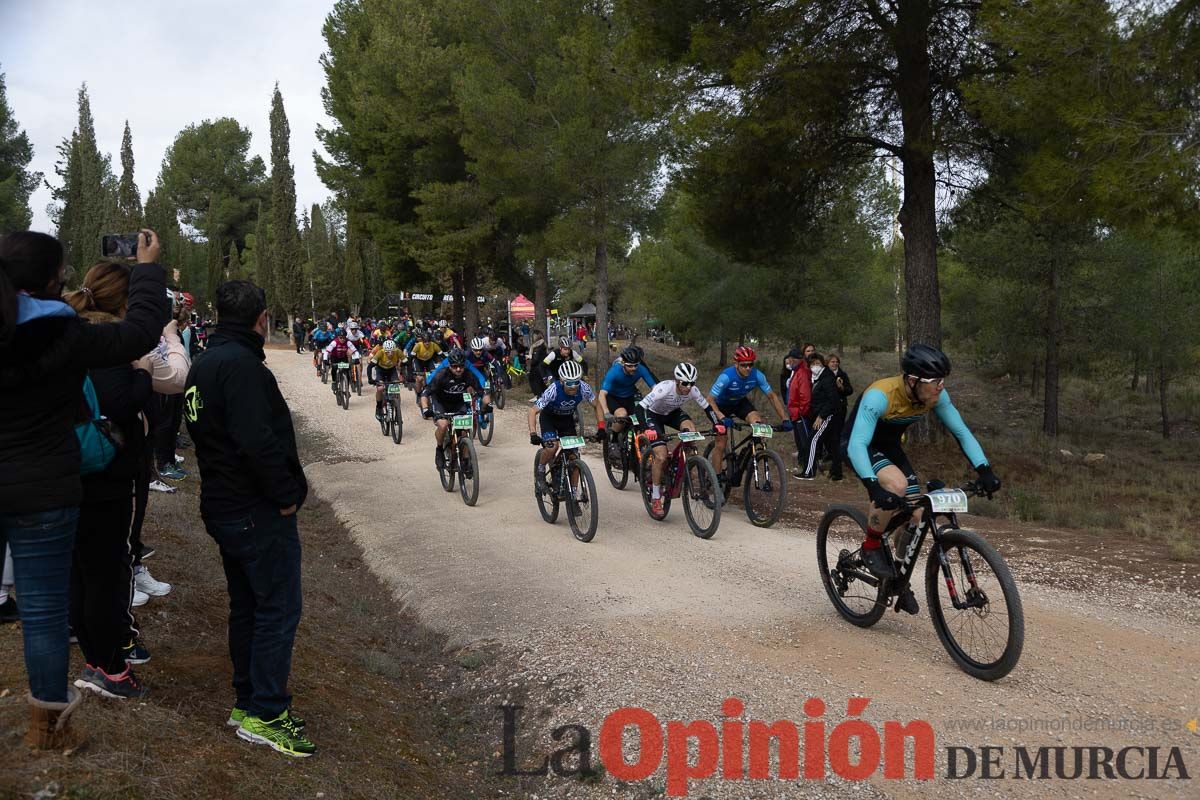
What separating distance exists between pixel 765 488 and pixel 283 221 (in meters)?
57.5

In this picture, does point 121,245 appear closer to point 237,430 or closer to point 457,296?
point 237,430

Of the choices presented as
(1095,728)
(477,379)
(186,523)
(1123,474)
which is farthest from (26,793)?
(1123,474)

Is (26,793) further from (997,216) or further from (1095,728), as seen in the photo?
(997,216)

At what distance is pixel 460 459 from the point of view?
11.1 m

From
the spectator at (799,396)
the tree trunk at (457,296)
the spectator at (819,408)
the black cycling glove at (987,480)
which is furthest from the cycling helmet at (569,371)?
the tree trunk at (457,296)

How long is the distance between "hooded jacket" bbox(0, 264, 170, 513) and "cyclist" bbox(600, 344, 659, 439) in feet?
22.8

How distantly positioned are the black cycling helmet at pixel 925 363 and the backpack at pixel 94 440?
4154 millimetres

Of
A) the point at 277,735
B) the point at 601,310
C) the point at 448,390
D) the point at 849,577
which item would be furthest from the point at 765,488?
the point at 601,310

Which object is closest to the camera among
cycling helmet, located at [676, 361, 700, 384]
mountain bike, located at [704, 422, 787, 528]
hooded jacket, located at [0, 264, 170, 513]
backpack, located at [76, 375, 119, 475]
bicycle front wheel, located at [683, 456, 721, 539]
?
hooded jacket, located at [0, 264, 170, 513]

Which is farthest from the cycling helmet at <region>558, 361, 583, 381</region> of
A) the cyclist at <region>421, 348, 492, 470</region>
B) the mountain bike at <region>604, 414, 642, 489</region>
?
the cyclist at <region>421, 348, 492, 470</region>

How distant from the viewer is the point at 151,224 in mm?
64875

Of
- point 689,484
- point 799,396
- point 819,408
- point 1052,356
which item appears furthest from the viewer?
point 1052,356

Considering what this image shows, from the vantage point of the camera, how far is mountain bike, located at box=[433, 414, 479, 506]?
10781mm

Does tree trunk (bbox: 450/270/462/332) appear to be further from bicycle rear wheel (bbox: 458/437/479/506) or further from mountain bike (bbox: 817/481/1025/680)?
mountain bike (bbox: 817/481/1025/680)
